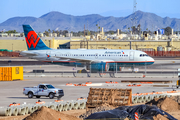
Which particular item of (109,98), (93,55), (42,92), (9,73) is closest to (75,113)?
(109,98)

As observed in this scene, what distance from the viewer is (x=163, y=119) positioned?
17.5 metres

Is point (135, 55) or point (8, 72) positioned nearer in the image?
point (8, 72)

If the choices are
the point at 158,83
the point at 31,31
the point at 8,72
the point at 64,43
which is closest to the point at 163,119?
the point at 158,83

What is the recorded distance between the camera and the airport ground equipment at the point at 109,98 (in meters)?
22.5

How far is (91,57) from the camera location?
2435 inches

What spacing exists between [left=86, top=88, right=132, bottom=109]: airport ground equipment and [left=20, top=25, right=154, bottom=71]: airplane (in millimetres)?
33050

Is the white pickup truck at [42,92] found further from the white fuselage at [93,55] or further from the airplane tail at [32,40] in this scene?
the airplane tail at [32,40]

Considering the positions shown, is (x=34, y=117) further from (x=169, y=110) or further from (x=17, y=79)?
(x=17, y=79)

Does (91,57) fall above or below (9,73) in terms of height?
above

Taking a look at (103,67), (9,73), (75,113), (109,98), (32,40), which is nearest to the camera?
(109,98)

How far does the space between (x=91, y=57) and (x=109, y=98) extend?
129 feet

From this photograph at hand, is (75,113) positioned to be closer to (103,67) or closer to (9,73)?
(9,73)

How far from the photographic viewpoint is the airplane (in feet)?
196

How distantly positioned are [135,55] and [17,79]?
22.0 m
